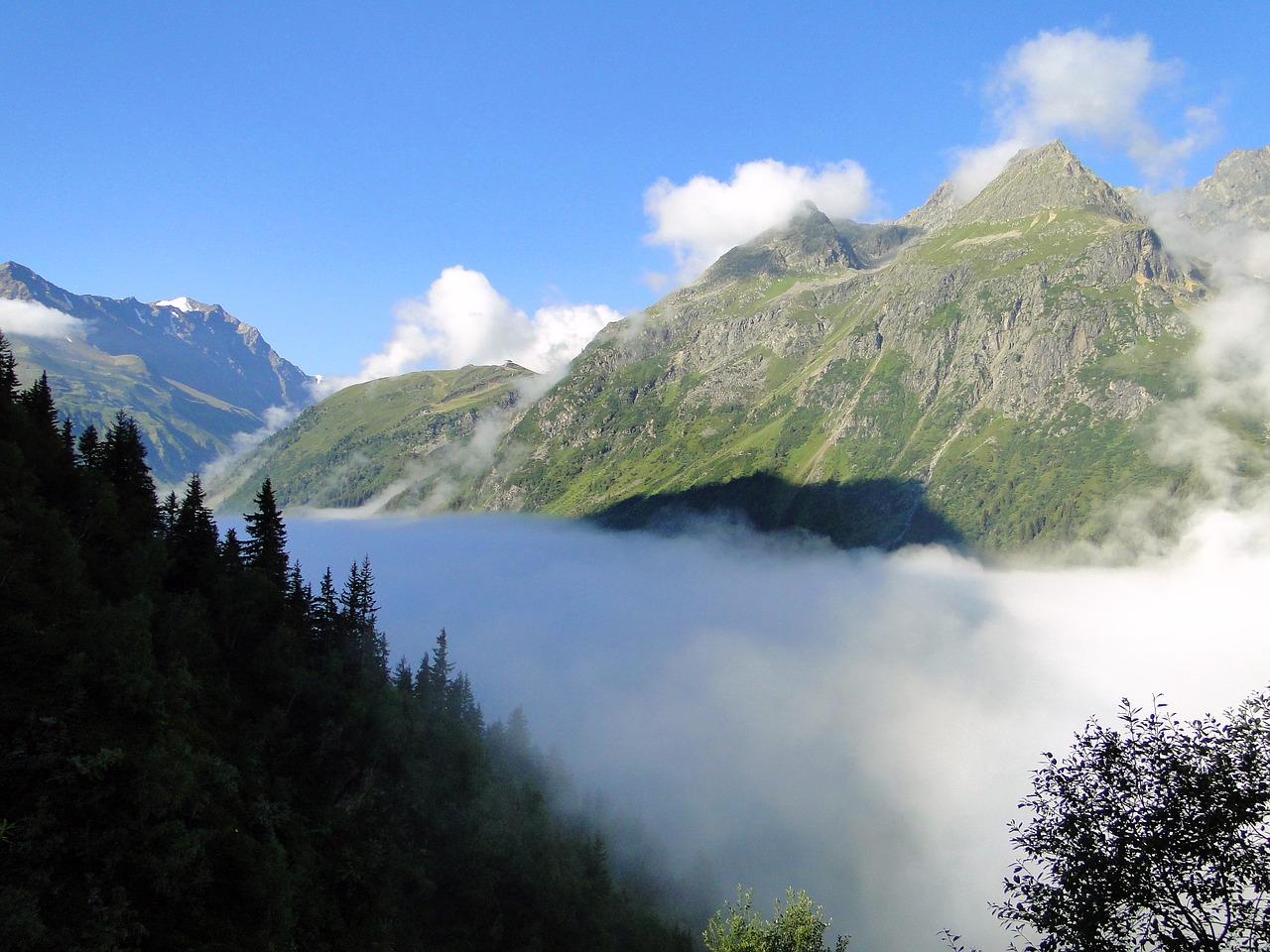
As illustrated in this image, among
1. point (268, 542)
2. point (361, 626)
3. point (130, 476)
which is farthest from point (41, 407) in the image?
point (361, 626)

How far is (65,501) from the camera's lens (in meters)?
62.8

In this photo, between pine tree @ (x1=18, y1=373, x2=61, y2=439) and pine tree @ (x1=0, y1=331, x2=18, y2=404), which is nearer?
pine tree @ (x1=0, y1=331, x2=18, y2=404)

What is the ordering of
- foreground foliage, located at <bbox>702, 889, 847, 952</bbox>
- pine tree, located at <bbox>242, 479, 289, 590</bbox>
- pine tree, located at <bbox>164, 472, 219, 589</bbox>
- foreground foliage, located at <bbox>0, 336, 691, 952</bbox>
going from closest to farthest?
foreground foliage, located at <bbox>0, 336, 691, 952</bbox>, foreground foliage, located at <bbox>702, 889, 847, 952</bbox>, pine tree, located at <bbox>164, 472, 219, 589</bbox>, pine tree, located at <bbox>242, 479, 289, 590</bbox>

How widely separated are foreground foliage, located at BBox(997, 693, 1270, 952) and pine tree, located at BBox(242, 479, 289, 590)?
77484mm

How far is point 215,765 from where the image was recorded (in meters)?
42.2

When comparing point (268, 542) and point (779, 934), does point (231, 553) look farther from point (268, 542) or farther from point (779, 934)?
point (779, 934)

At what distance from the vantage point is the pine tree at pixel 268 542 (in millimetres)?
77938

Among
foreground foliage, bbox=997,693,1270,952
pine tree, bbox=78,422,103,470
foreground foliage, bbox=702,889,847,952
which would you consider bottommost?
foreground foliage, bbox=702,889,847,952

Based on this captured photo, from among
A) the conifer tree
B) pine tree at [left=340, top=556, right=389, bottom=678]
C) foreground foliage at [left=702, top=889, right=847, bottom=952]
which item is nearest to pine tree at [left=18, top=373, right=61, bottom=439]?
the conifer tree

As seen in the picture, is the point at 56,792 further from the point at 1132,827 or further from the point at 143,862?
the point at 1132,827

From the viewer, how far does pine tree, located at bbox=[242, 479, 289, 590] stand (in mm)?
77938

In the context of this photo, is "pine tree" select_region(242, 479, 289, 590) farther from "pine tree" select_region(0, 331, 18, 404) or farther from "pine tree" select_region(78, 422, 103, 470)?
"pine tree" select_region(0, 331, 18, 404)

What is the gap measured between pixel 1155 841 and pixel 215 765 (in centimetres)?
4702

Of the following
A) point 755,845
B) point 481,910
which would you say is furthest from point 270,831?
point 755,845
